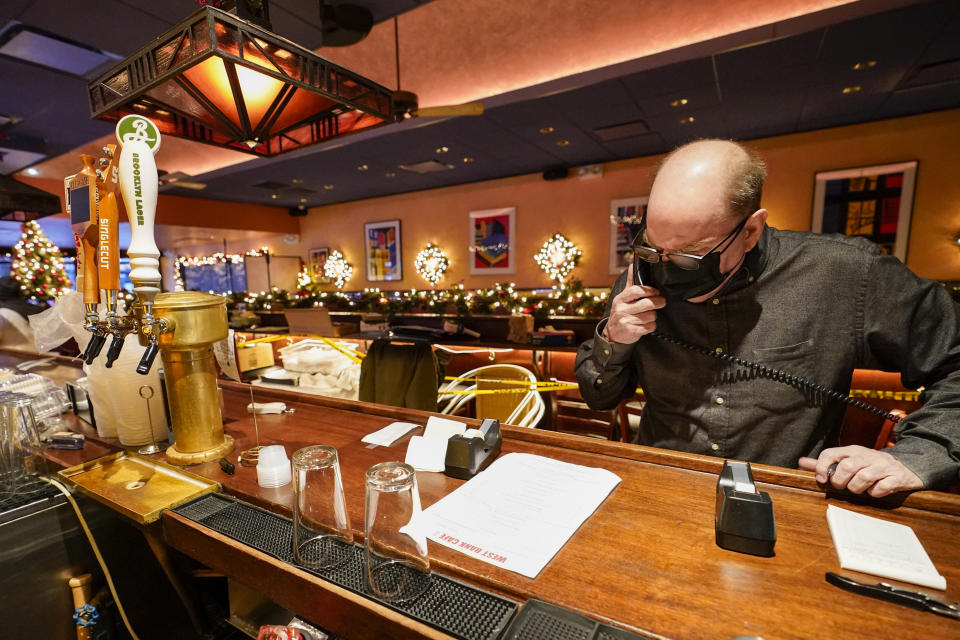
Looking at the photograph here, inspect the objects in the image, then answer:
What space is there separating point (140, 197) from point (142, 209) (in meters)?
0.03

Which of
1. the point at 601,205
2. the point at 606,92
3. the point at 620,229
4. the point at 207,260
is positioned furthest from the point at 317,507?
the point at 207,260

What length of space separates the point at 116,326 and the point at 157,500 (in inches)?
16.4

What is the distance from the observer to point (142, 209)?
976 millimetres

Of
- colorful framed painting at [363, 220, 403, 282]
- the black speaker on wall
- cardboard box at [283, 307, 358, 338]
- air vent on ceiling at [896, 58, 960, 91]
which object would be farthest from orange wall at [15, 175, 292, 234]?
air vent on ceiling at [896, 58, 960, 91]

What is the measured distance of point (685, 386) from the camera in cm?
131

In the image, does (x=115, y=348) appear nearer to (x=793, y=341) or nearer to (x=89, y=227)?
(x=89, y=227)

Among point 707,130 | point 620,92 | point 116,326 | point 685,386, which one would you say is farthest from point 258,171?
point 685,386

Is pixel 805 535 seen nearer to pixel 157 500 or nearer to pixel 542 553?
pixel 542 553

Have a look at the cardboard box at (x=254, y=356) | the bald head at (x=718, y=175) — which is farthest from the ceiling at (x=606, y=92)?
the bald head at (x=718, y=175)

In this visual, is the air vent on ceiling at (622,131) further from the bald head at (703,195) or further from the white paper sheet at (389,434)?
the white paper sheet at (389,434)

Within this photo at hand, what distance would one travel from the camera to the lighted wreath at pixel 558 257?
30.2 feet

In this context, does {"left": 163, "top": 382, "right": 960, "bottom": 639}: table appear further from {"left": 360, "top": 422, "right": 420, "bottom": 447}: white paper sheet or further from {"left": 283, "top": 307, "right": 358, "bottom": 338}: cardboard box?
{"left": 283, "top": 307, "right": 358, "bottom": 338}: cardboard box

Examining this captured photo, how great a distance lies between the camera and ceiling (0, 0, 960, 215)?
11.6 feet

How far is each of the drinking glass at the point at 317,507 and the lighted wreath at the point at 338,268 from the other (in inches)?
482
